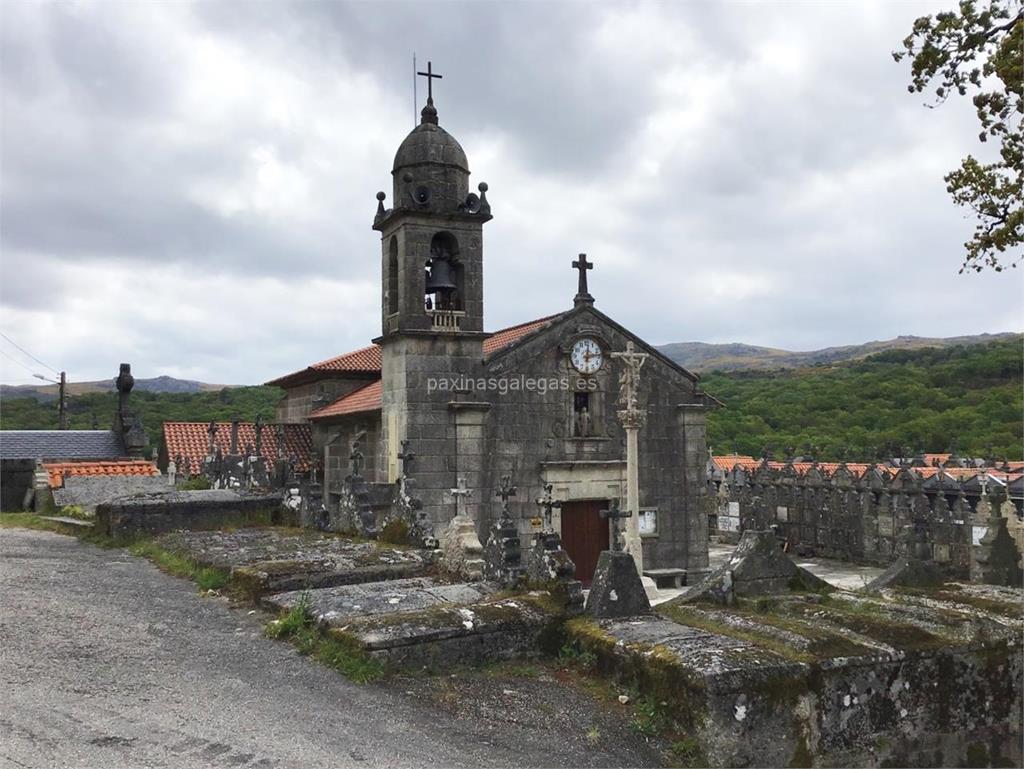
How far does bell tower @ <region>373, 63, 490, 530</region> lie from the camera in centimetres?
1620

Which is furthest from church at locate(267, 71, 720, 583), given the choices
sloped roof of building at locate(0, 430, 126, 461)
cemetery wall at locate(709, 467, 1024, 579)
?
sloped roof of building at locate(0, 430, 126, 461)

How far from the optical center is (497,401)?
16.8m

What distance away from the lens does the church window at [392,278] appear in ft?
55.9

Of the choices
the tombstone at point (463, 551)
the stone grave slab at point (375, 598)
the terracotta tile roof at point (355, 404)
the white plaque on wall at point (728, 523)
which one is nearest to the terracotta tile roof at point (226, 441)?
the terracotta tile roof at point (355, 404)

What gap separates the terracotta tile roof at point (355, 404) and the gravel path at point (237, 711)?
37.5 ft

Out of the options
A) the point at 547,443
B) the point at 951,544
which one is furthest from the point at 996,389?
the point at 547,443

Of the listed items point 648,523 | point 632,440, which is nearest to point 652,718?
point 632,440

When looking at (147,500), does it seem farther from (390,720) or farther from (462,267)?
(390,720)

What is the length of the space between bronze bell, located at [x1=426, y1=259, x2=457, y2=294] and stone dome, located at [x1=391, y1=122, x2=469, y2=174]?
188cm

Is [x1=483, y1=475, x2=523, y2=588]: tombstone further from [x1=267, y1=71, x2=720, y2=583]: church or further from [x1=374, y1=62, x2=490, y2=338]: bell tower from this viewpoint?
→ [x1=374, y1=62, x2=490, y2=338]: bell tower

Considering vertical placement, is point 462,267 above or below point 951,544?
above

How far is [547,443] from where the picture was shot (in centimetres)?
1714

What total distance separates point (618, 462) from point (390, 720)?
12.9m

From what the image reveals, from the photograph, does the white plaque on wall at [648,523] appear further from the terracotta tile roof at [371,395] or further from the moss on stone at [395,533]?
the moss on stone at [395,533]
